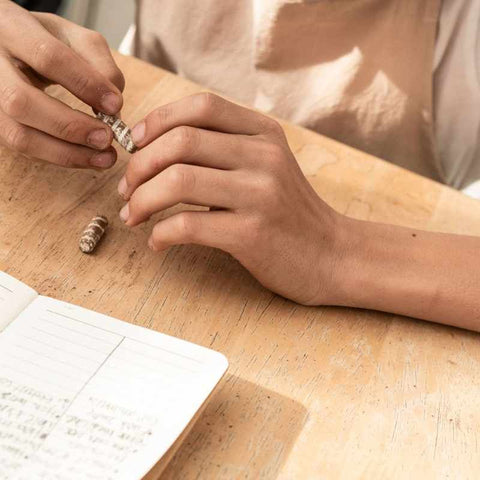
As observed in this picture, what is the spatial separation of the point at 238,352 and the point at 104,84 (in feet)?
1.01

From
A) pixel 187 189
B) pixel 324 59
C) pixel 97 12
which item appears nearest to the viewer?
pixel 187 189

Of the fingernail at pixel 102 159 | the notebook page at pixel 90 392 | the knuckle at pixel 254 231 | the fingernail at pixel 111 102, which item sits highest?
the fingernail at pixel 111 102

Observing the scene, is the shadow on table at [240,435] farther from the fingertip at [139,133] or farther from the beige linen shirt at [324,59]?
the beige linen shirt at [324,59]

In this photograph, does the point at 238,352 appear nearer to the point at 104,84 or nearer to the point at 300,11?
the point at 104,84

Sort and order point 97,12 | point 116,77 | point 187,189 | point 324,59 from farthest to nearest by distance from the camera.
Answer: point 97,12 → point 324,59 → point 116,77 → point 187,189

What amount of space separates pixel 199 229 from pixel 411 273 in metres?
0.24

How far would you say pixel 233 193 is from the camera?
706 mm

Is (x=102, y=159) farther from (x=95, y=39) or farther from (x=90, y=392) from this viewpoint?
(x=90, y=392)

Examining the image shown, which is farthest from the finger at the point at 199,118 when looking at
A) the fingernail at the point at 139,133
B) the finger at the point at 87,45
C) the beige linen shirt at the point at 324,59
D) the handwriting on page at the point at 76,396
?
the beige linen shirt at the point at 324,59

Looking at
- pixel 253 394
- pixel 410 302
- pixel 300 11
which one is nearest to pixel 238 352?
pixel 253 394

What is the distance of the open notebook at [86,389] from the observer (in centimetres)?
54

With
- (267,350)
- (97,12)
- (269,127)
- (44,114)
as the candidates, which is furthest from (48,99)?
(97,12)

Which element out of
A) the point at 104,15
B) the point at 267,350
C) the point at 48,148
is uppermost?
→ the point at 48,148

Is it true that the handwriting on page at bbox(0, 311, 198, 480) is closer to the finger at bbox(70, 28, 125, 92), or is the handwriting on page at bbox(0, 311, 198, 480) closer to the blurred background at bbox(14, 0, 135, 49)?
the finger at bbox(70, 28, 125, 92)
